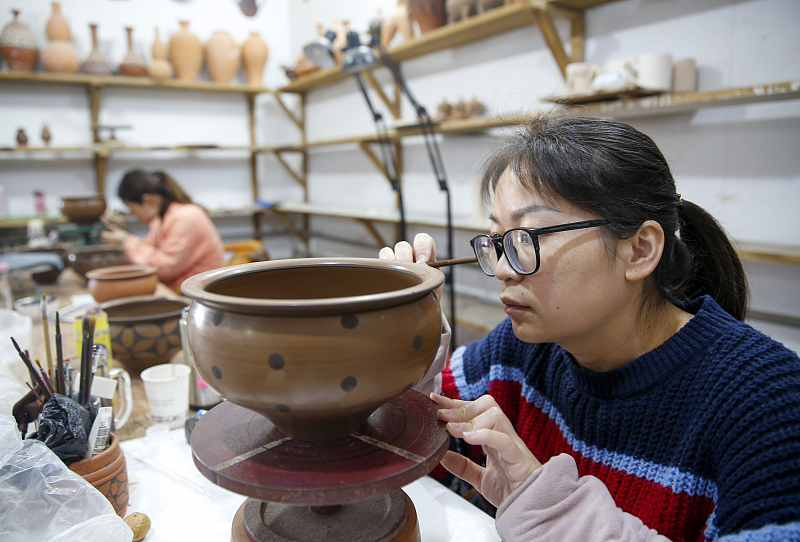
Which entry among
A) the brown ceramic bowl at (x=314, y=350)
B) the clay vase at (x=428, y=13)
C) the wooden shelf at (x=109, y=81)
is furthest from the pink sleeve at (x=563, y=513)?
the wooden shelf at (x=109, y=81)

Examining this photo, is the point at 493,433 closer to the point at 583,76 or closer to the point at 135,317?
the point at 135,317

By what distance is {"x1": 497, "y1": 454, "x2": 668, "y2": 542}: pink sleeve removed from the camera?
694 millimetres

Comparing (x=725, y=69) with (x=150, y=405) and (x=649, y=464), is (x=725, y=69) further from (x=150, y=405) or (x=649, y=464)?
(x=150, y=405)

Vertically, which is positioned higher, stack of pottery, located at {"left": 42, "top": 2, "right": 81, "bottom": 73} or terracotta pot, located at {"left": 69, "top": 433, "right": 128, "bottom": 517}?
stack of pottery, located at {"left": 42, "top": 2, "right": 81, "bottom": 73}

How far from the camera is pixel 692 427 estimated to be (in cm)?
80

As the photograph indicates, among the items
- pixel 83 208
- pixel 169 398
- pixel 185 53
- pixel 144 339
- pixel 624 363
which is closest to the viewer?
pixel 624 363

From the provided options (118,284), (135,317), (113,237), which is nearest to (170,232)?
(113,237)

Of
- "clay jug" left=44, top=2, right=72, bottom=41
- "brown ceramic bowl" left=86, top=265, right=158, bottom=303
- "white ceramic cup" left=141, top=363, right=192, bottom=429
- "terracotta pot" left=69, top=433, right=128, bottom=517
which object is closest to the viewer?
"terracotta pot" left=69, top=433, right=128, bottom=517

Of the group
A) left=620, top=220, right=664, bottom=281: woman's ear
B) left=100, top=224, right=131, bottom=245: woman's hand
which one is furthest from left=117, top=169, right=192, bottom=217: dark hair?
left=620, top=220, right=664, bottom=281: woman's ear

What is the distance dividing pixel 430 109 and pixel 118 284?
246 centimetres

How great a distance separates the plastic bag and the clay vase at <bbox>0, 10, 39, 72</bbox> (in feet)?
14.1

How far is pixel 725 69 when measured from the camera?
6.59ft

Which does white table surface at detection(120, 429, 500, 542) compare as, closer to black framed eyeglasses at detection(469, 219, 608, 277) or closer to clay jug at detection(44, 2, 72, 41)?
black framed eyeglasses at detection(469, 219, 608, 277)

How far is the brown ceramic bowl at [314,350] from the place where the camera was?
505 millimetres
